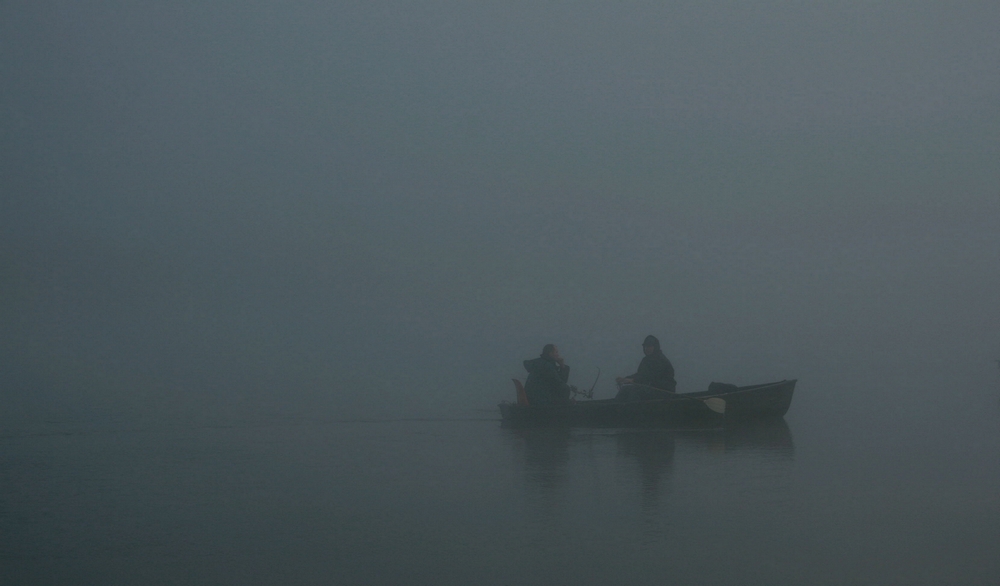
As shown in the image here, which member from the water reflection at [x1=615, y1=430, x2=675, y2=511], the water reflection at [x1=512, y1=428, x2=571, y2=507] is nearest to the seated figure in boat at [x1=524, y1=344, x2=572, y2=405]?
the water reflection at [x1=512, y1=428, x2=571, y2=507]

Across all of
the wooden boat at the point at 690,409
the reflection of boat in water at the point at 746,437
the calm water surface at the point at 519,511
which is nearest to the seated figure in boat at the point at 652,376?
the wooden boat at the point at 690,409

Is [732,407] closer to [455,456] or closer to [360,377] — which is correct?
[455,456]

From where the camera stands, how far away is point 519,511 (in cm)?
726

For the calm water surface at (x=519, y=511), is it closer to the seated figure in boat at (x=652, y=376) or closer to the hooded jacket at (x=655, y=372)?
the seated figure in boat at (x=652, y=376)

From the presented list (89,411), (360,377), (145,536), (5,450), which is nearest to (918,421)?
(145,536)

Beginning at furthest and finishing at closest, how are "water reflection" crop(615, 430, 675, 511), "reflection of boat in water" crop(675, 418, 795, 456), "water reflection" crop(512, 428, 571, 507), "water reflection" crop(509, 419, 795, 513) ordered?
"reflection of boat in water" crop(675, 418, 795, 456) → "water reflection" crop(509, 419, 795, 513) → "water reflection" crop(512, 428, 571, 507) → "water reflection" crop(615, 430, 675, 511)

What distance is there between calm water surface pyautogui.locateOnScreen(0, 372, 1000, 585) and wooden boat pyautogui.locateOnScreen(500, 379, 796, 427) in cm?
104

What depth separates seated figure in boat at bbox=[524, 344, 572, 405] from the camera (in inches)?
645

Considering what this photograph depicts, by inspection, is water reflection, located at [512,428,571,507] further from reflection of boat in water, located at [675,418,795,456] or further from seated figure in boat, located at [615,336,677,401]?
reflection of boat in water, located at [675,418,795,456]

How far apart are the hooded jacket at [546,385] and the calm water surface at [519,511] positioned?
94.6 inches

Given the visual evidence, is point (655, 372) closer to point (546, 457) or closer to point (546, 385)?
point (546, 385)

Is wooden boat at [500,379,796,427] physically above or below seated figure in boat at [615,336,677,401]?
below

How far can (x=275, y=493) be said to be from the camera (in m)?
8.73

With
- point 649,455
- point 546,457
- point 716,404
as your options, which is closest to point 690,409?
point 716,404
